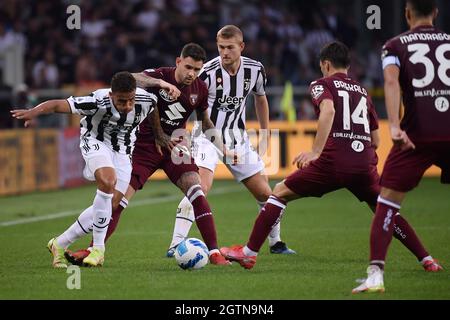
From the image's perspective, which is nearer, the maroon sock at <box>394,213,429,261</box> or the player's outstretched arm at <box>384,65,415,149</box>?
the player's outstretched arm at <box>384,65,415,149</box>

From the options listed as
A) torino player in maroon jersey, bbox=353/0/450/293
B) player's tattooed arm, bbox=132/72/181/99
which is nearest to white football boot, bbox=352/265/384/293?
torino player in maroon jersey, bbox=353/0/450/293

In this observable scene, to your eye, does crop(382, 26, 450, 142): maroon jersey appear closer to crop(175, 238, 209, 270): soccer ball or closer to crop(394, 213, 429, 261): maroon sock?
crop(394, 213, 429, 261): maroon sock

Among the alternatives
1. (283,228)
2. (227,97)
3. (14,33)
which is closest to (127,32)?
(14,33)

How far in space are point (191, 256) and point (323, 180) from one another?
53.9 inches

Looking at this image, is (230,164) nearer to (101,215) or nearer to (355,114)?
(101,215)

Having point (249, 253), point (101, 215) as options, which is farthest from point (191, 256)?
point (101, 215)

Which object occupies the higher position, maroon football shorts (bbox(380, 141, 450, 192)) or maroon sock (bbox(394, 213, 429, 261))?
maroon football shorts (bbox(380, 141, 450, 192))

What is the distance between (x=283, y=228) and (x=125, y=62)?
11220mm

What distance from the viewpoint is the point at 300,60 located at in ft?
→ 74.9

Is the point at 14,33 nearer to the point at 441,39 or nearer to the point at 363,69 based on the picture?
the point at 363,69

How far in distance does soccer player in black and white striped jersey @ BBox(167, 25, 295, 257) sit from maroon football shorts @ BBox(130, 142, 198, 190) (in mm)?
661

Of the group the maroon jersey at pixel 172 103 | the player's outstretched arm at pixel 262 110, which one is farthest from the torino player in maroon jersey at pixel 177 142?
the player's outstretched arm at pixel 262 110

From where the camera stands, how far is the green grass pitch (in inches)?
301

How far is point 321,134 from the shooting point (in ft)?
26.3
